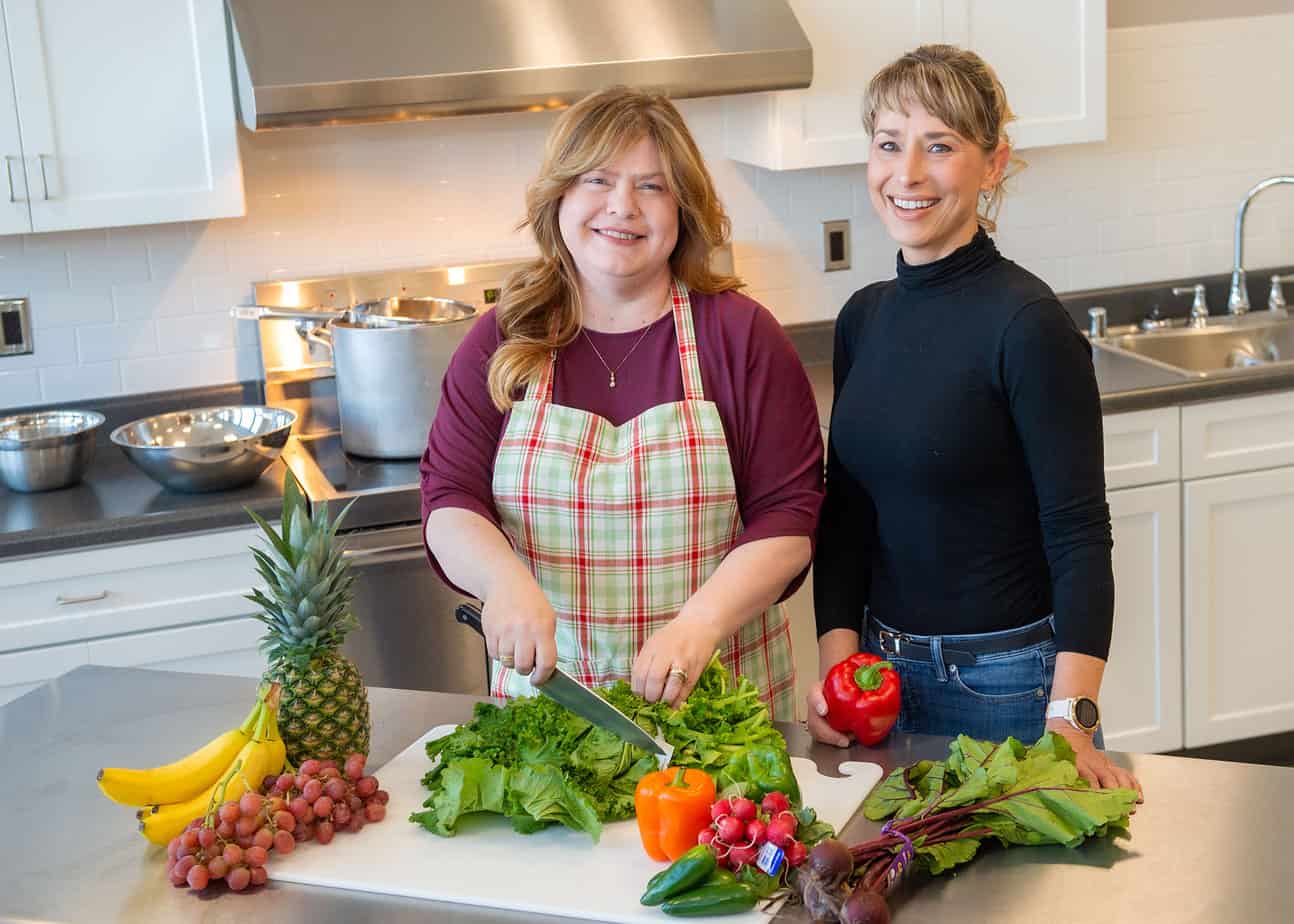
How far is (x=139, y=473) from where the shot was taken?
3303 mm

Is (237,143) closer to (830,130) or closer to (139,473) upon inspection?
(139,473)

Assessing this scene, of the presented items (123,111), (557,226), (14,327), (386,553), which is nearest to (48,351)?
(14,327)

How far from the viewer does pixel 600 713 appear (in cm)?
166

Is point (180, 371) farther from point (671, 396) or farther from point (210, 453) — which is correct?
point (671, 396)

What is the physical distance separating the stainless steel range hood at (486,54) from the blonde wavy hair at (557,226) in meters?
1.00

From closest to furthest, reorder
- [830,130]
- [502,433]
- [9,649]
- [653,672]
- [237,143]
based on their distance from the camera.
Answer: [653,672]
[502,433]
[9,649]
[237,143]
[830,130]

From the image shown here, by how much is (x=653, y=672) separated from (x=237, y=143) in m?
1.91

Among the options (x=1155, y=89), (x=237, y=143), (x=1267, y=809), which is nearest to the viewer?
(x=1267, y=809)

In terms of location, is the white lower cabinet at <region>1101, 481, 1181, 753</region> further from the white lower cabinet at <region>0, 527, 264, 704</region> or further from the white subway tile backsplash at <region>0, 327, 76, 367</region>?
the white subway tile backsplash at <region>0, 327, 76, 367</region>

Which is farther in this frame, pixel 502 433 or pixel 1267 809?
pixel 502 433

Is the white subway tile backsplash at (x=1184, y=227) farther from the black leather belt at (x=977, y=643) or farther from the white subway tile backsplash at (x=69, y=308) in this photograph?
the white subway tile backsplash at (x=69, y=308)

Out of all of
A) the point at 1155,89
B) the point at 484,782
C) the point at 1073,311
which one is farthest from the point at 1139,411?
the point at 484,782

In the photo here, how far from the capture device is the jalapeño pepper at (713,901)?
4.62ft

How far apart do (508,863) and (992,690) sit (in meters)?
0.73
